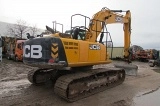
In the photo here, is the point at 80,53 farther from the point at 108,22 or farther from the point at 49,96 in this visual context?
the point at 108,22

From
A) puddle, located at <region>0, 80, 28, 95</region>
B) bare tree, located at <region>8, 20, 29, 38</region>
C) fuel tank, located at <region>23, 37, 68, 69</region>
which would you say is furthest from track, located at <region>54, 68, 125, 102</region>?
bare tree, located at <region>8, 20, 29, 38</region>

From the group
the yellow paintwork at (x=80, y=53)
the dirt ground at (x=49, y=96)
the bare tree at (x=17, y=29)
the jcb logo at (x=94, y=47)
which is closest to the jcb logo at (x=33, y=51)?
the yellow paintwork at (x=80, y=53)

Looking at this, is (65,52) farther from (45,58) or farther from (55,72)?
(55,72)

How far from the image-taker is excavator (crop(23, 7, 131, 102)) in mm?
7547

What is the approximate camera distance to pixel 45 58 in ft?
24.7

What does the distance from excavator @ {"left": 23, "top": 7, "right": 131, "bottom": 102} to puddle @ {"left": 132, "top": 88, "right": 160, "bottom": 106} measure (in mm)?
1609

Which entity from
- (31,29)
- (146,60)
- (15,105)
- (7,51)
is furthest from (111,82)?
(31,29)

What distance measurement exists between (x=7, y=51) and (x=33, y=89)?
57.8 feet

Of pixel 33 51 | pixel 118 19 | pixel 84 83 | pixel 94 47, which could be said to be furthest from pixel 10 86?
pixel 118 19

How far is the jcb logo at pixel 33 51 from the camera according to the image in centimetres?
768

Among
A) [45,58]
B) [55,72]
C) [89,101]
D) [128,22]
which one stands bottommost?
[89,101]

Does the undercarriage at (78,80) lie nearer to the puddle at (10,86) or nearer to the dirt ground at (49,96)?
the dirt ground at (49,96)

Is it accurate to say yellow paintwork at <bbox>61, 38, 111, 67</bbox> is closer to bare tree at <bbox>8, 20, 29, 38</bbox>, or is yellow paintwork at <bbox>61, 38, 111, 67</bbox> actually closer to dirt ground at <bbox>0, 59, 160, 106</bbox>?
dirt ground at <bbox>0, 59, 160, 106</bbox>

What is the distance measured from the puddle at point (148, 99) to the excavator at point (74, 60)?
5.28ft
